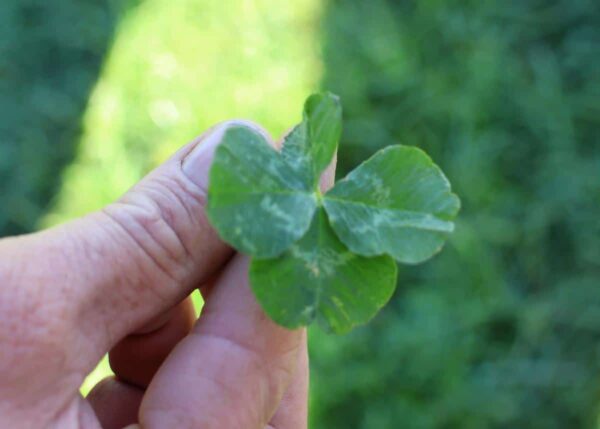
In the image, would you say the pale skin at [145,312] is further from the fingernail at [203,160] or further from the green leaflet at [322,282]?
the green leaflet at [322,282]

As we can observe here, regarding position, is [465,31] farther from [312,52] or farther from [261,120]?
[261,120]

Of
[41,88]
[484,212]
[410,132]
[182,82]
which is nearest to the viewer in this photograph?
[484,212]

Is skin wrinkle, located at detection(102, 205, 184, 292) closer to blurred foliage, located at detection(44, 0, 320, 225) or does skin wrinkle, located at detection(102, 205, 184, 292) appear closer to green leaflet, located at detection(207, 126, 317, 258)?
green leaflet, located at detection(207, 126, 317, 258)

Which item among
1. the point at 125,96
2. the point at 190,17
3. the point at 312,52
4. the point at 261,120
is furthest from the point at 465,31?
the point at 125,96

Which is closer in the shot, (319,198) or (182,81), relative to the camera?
(319,198)

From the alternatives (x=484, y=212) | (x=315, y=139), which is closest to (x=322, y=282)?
(x=315, y=139)

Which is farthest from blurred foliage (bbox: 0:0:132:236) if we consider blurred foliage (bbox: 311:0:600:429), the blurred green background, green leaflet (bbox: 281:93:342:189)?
green leaflet (bbox: 281:93:342:189)

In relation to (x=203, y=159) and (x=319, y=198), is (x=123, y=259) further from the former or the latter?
(x=319, y=198)

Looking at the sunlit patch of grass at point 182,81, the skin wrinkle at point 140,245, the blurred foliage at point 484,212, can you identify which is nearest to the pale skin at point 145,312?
the skin wrinkle at point 140,245
